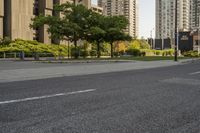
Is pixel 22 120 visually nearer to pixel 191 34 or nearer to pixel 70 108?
pixel 70 108

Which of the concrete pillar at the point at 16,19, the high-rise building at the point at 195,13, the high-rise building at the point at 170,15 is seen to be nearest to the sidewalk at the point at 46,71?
the concrete pillar at the point at 16,19

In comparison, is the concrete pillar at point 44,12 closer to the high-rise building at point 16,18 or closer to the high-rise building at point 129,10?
the high-rise building at point 16,18

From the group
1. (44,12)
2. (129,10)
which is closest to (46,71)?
(44,12)

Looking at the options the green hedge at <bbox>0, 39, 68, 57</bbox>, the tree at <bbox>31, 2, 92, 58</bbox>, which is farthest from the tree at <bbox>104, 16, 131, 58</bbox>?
the green hedge at <bbox>0, 39, 68, 57</bbox>

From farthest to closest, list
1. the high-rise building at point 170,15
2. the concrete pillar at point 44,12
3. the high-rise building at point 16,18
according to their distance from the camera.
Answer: the high-rise building at point 170,15 < the concrete pillar at point 44,12 < the high-rise building at point 16,18

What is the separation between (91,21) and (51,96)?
3434cm

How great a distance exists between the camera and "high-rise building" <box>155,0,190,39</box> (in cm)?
13400

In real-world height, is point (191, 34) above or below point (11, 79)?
above

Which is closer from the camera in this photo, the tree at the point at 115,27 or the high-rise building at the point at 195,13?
the tree at the point at 115,27

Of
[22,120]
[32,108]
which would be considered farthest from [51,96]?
[22,120]

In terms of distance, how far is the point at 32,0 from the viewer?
81.9m

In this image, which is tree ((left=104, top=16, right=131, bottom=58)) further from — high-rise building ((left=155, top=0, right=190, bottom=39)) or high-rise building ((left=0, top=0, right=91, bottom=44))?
high-rise building ((left=155, top=0, right=190, bottom=39))

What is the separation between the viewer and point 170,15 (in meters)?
136

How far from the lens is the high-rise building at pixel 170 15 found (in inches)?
5276
